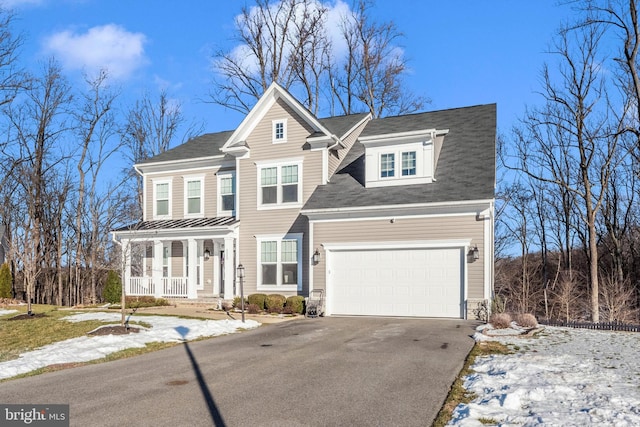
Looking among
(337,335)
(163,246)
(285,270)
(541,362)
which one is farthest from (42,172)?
(541,362)

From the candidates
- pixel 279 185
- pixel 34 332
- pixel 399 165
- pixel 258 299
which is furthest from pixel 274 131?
pixel 34 332

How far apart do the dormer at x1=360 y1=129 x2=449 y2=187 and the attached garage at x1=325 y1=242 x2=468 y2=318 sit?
2.81 meters

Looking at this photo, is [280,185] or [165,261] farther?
[165,261]

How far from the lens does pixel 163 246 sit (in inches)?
917

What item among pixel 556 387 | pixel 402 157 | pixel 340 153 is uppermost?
pixel 340 153

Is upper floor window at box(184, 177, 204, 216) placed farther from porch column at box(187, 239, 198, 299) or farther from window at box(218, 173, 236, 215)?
porch column at box(187, 239, 198, 299)

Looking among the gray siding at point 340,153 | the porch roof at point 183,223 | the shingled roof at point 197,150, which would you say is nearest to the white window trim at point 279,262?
the porch roof at point 183,223

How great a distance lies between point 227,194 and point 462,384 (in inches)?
643

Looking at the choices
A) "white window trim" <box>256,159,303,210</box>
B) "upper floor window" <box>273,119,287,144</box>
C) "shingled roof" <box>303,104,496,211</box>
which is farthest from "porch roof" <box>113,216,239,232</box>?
"shingled roof" <box>303,104,496,211</box>

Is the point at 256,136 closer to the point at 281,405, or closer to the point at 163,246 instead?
the point at 163,246

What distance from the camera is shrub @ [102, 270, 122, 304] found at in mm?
23156

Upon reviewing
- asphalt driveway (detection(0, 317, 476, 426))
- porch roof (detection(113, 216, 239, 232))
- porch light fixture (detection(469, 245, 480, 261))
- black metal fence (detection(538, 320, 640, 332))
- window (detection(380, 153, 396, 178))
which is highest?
window (detection(380, 153, 396, 178))

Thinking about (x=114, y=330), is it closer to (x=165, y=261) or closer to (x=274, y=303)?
(x=274, y=303)

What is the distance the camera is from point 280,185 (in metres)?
21.0
